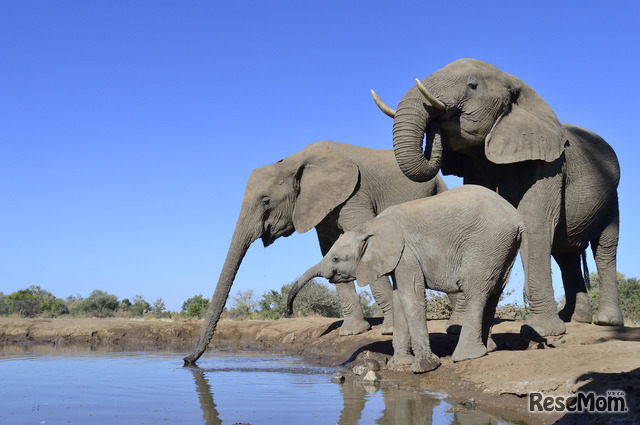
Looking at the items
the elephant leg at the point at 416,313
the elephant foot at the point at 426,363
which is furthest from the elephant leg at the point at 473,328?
the elephant leg at the point at 416,313

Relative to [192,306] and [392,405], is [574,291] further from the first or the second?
[192,306]

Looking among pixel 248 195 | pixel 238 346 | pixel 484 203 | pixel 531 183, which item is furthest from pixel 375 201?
pixel 238 346

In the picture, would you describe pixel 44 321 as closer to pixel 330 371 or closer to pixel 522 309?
pixel 330 371

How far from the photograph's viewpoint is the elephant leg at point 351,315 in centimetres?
1194

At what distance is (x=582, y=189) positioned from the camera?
10180 millimetres

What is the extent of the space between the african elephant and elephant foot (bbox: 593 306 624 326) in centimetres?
2

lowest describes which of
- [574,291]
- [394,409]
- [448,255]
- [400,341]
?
[394,409]

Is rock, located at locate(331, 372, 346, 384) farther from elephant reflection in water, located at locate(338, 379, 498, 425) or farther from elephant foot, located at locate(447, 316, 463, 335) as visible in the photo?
elephant foot, located at locate(447, 316, 463, 335)

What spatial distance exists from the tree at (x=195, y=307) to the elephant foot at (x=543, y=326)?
19000mm

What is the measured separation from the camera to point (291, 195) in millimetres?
11633

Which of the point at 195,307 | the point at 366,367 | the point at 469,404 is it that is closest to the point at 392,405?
the point at 469,404

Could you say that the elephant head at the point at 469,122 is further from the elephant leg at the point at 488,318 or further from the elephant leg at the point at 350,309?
the elephant leg at the point at 350,309

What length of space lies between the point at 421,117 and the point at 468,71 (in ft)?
3.20

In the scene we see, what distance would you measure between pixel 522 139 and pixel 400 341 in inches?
122
